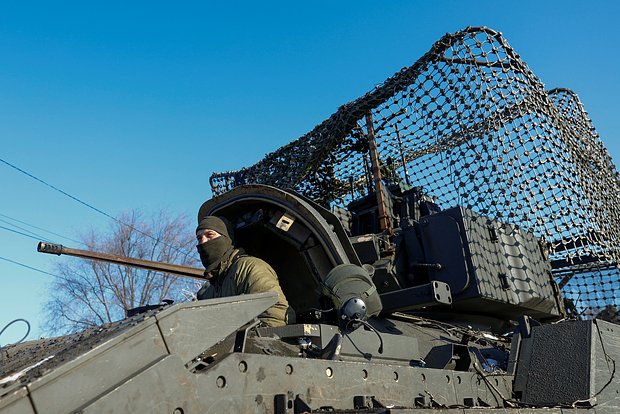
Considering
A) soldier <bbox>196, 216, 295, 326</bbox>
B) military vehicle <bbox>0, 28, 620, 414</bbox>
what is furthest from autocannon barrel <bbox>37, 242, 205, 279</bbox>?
soldier <bbox>196, 216, 295, 326</bbox>

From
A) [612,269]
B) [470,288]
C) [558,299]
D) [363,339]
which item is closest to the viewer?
[363,339]

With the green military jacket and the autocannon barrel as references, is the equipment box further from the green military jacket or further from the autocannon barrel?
the autocannon barrel

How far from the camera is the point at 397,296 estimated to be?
6.12m

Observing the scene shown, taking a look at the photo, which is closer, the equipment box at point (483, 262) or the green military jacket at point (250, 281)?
the green military jacket at point (250, 281)

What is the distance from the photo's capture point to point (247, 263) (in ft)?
15.6

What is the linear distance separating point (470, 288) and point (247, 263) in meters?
2.68

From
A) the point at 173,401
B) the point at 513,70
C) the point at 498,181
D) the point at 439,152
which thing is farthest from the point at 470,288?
the point at 173,401

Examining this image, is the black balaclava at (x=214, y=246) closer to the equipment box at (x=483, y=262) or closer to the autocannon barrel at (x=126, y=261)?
the equipment box at (x=483, y=262)

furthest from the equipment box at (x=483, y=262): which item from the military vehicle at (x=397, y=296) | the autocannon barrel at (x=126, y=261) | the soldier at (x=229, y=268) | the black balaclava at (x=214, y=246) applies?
the autocannon barrel at (x=126, y=261)

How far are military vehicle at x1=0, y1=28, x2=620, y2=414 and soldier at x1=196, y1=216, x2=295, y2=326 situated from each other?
43 cm

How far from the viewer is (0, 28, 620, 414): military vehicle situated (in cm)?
290

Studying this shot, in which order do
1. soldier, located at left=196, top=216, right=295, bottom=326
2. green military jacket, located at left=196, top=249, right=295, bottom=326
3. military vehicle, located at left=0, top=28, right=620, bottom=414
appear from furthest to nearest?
soldier, located at left=196, top=216, right=295, bottom=326
green military jacket, located at left=196, top=249, right=295, bottom=326
military vehicle, located at left=0, top=28, right=620, bottom=414

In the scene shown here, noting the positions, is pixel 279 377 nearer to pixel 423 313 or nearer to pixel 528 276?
pixel 423 313

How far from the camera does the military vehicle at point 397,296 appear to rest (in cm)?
290
